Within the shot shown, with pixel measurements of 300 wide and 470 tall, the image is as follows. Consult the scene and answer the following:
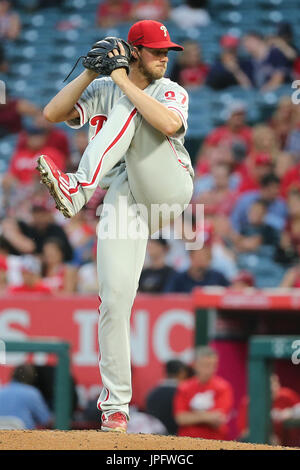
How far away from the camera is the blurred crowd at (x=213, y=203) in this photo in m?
8.46

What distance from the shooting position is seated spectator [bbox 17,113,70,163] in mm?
10679

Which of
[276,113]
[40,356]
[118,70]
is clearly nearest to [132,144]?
[118,70]

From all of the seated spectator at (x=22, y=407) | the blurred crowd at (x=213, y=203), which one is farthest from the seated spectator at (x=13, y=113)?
the seated spectator at (x=22, y=407)

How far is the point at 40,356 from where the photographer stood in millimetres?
7750

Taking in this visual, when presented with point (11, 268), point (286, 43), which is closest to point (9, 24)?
point (286, 43)

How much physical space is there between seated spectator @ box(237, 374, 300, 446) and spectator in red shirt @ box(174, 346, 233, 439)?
0.11m

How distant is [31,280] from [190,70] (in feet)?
13.7

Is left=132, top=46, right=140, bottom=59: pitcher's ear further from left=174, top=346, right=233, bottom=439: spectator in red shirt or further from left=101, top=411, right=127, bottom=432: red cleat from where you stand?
left=174, top=346, right=233, bottom=439: spectator in red shirt

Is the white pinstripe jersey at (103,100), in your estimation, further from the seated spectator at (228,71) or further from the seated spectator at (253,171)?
the seated spectator at (228,71)

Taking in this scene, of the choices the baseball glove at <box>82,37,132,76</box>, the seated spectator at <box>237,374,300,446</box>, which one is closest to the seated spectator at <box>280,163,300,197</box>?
the seated spectator at <box>237,374,300,446</box>

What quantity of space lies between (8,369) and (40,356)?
460 millimetres

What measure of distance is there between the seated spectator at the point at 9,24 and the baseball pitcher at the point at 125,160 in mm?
9266
